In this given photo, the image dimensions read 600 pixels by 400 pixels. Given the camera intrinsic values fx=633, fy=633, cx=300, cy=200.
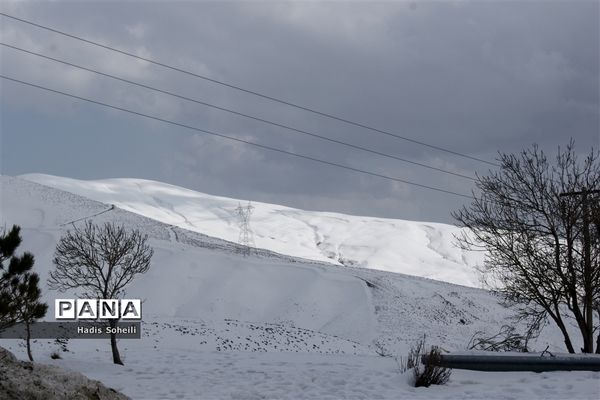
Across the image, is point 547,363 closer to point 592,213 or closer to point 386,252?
point 592,213

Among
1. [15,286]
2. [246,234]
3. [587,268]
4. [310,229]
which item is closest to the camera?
[15,286]

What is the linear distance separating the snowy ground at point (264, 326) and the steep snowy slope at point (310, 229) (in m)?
39.3

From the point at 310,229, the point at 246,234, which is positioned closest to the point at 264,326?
the point at 246,234

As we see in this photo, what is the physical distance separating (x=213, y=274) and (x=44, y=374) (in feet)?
118

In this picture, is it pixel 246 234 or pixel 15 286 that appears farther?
pixel 246 234

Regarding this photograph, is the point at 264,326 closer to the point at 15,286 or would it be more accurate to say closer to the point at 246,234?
→ the point at 15,286

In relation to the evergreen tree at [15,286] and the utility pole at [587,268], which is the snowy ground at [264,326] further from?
the utility pole at [587,268]

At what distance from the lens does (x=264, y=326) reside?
31.8 m

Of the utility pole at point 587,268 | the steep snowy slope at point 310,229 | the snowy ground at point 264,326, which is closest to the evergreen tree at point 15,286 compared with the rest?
the snowy ground at point 264,326

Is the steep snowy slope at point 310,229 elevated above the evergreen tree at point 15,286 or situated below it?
above

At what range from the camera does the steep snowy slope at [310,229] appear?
9194 centimetres

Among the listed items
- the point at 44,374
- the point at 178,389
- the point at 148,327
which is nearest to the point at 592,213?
the point at 178,389

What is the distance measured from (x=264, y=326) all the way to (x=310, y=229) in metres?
88.1

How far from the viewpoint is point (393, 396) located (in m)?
11.3
